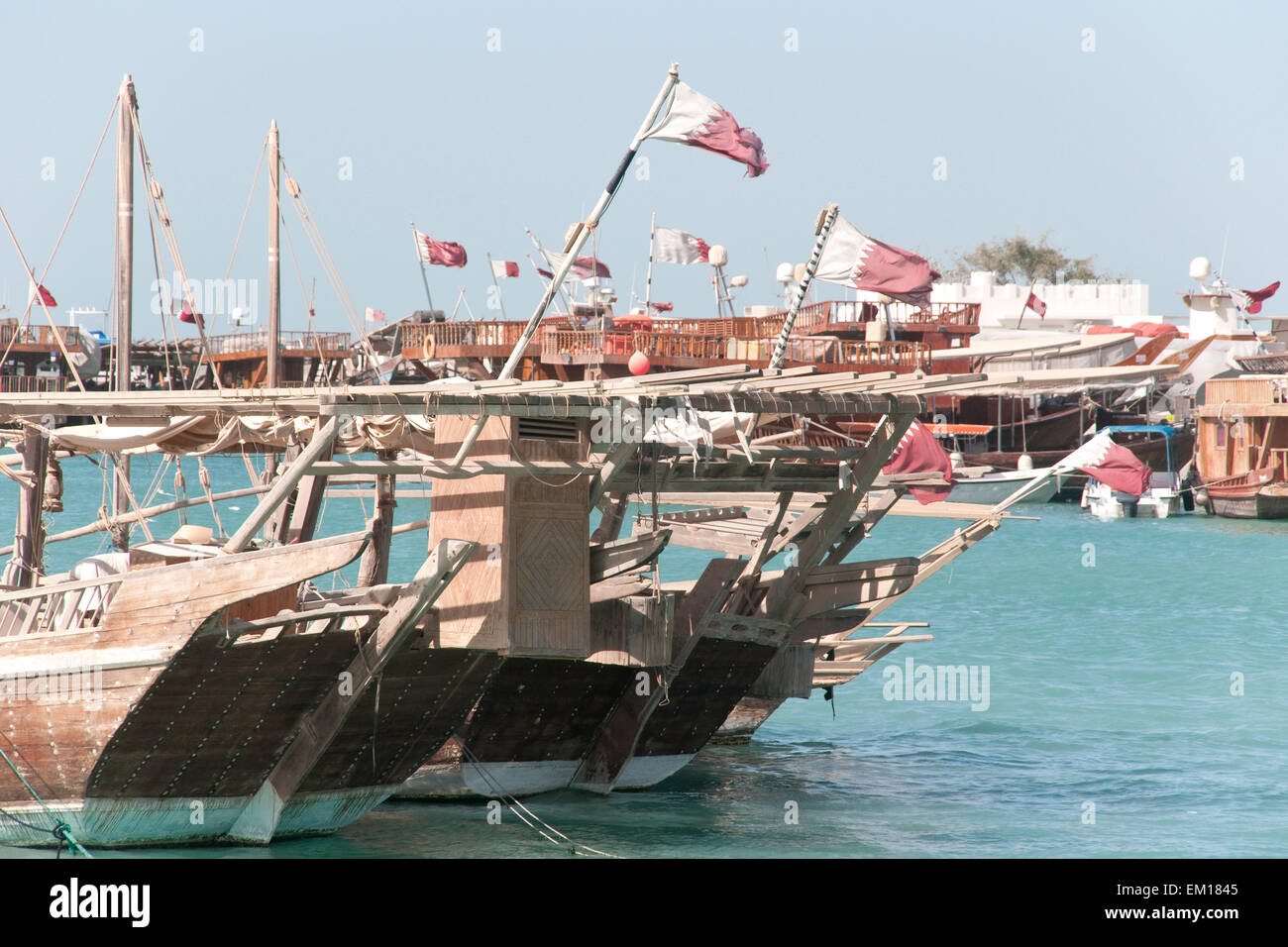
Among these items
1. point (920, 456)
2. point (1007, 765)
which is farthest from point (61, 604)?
point (1007, 765)

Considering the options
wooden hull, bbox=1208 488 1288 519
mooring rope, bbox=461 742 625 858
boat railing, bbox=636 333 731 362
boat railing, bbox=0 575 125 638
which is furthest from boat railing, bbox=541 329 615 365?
boat railing, bbox=0 575 125 638

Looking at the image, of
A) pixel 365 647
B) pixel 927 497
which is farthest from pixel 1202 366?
pixel 365 647

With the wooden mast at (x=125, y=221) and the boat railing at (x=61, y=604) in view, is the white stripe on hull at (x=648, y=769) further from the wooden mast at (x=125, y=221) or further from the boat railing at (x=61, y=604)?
the wooden mast at (x=125, y=221)

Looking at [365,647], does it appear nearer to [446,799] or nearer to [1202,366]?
[446,799]

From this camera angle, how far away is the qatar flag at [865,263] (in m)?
14.8

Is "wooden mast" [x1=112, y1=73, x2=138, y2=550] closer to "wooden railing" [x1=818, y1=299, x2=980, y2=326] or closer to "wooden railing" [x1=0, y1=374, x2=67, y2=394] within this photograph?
"wooden railing" [x1=818, y1=299, x2=980, y2=326]

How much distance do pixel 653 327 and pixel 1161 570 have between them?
61.0 feet

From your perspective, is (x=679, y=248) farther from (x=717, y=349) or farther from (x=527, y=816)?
(x=527, y=816)

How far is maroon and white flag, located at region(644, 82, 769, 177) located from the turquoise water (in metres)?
6.38

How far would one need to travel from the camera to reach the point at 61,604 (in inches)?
504

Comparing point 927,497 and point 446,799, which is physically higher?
point 927,497

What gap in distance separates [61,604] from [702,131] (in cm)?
743

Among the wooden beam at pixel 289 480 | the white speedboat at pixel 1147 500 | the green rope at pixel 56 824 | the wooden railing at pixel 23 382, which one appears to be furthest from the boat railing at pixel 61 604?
the wooden railing at pixel 23 382
